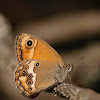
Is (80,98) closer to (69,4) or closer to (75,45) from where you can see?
(75,45)

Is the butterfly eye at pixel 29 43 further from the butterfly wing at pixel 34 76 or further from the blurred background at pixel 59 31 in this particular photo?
the blurred background at pixel 59 31

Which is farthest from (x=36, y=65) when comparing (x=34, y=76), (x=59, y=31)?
(x=59, y=31)

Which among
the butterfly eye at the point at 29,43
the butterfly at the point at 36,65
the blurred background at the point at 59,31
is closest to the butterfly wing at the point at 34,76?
the butterfly at the point at 36,65

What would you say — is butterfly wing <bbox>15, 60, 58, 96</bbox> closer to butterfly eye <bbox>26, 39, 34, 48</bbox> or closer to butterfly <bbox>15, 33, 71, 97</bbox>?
butterfly <bbox>15, 33, 71, 97</bbox>

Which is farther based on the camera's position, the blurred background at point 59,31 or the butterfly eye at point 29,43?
the blurred background at point 59,31

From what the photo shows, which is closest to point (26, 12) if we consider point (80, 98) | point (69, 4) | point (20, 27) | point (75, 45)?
point (20, 27)

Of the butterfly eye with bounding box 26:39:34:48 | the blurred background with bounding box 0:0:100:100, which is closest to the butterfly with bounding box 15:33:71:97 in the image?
the butterfly eye with bounding box 26:39:34:48

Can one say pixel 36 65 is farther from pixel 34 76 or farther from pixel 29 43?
pixel 29 43
